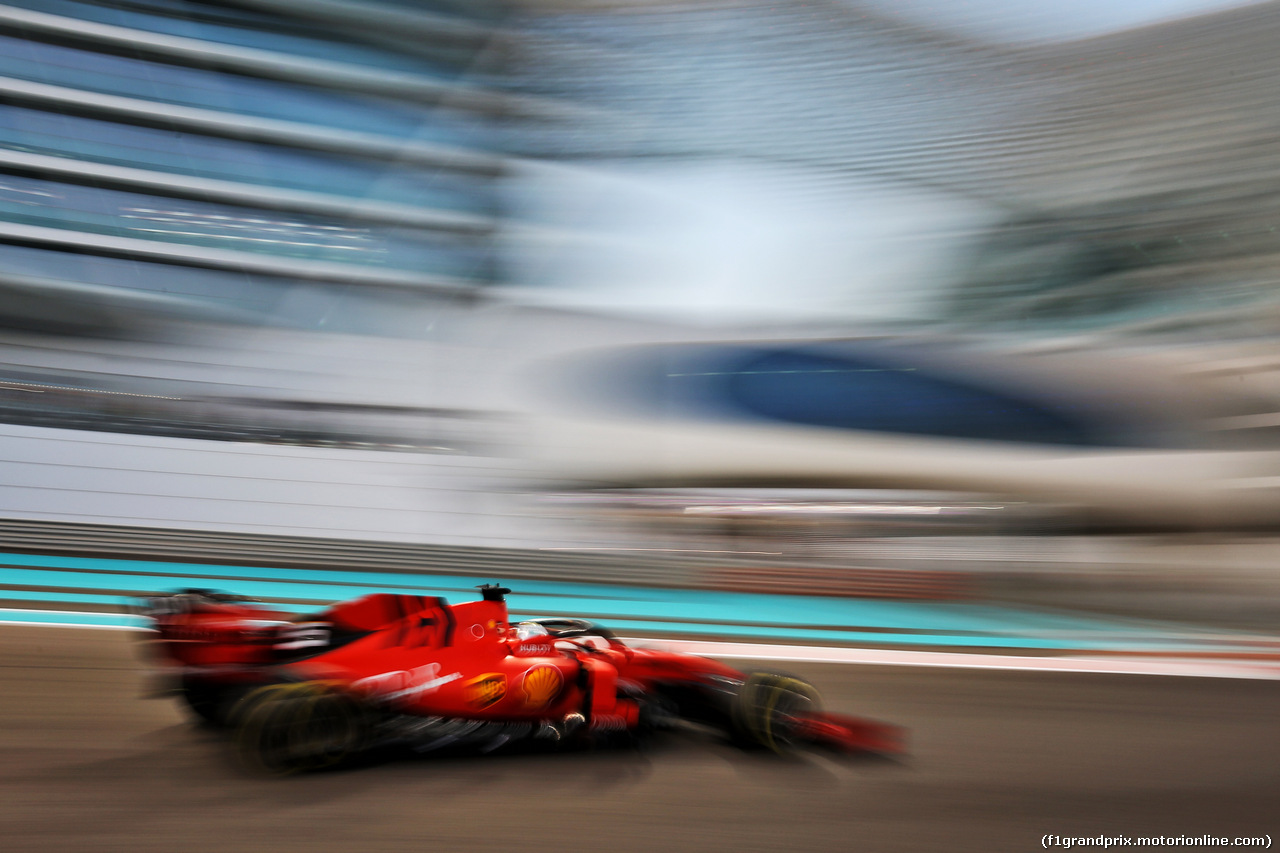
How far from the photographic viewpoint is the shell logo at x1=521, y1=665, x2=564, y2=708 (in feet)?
8.80

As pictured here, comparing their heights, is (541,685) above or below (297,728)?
above

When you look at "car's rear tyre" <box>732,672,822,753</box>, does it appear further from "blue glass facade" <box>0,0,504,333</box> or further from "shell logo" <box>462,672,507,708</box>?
"blue glass facade" <box>0,0,504,333</box>

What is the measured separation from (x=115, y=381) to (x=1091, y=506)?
1744 centimetres

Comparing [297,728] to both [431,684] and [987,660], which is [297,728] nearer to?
[431,684]

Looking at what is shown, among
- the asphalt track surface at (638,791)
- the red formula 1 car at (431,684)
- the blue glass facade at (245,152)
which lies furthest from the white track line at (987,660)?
the blue glass facade at (245,152)

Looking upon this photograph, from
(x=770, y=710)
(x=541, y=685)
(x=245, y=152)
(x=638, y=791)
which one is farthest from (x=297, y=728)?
(x=245, y=152)

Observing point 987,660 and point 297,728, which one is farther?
point 987,660

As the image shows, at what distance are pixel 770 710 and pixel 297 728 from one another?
1.46 m

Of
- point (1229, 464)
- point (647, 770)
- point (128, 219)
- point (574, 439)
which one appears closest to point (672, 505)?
point (574, 439)

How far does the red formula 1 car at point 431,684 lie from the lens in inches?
94.0

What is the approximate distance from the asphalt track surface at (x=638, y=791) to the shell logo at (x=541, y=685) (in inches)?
7.5

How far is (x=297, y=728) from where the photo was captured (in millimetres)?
2340

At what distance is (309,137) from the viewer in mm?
18562

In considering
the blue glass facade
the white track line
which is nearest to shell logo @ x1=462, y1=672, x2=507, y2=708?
the white track line
